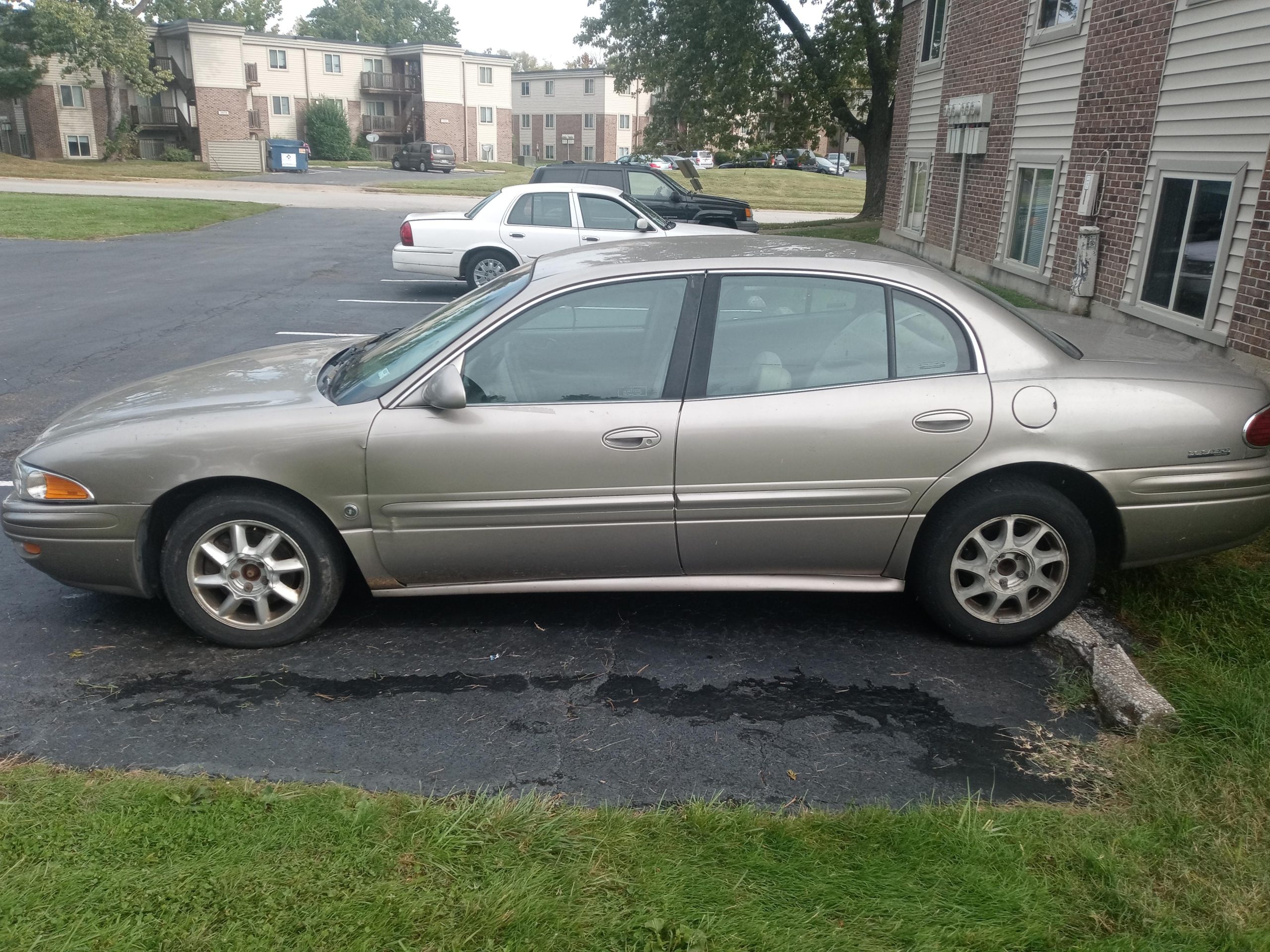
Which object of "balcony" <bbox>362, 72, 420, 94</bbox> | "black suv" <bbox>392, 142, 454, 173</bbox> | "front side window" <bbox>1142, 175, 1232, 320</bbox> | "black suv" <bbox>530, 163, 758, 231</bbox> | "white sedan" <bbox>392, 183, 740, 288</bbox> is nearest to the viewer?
"front side window" <bbox>1142, 175, 1232, 320</bbox>

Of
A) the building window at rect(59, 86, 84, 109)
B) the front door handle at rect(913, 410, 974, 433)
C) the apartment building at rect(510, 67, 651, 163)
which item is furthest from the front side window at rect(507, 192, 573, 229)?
the apartment building at rect(510, 67, 651, 163)

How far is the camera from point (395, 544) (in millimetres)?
4109

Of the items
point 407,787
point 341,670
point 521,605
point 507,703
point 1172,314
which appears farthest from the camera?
point 1172,314

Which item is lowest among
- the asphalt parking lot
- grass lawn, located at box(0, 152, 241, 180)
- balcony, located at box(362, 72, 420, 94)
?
the asphalt parking lot

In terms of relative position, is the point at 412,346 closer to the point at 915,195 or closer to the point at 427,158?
the point at 915,195

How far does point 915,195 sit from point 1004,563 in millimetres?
16987

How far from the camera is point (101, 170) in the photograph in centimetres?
4328

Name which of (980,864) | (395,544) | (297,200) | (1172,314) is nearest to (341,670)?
(395,544)

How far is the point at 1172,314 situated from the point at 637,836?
338 inches

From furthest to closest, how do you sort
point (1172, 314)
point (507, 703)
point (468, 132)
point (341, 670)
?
point (468, 132) → point (1172, 314) → point (341, 670) → point (507, 703)

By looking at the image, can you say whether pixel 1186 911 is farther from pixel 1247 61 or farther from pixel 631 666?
pixel 1247 61

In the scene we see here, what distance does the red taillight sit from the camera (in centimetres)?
414

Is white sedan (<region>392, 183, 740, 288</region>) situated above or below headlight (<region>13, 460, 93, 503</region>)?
above

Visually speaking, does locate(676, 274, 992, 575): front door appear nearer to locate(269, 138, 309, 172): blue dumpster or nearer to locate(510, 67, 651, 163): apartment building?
locate(269, 138, 309, 172): blue dumpster
